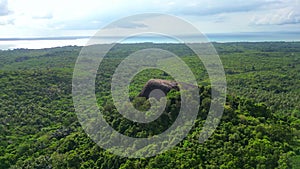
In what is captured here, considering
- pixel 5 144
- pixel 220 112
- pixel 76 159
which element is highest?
pixel 220 112

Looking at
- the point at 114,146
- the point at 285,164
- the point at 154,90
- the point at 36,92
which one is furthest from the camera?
the point at 36,92

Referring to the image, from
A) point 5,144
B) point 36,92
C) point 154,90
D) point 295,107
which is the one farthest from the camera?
point 36,92

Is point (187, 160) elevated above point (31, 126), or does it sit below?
above

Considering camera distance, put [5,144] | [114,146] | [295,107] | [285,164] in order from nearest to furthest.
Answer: [285,164]
[114,146]
[5,144]
[295,107]

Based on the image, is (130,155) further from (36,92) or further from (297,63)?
(297,63)

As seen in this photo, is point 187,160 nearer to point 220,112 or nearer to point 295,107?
point 220,112

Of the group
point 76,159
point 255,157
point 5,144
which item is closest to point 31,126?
point 5,144

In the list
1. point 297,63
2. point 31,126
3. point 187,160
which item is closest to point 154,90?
point 187,160

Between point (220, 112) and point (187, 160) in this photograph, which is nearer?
point (187, 160)

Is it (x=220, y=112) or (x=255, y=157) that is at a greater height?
(x=220, y=112)
